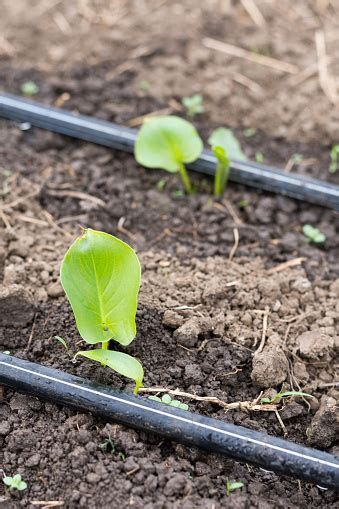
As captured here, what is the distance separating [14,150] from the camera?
2.49 m

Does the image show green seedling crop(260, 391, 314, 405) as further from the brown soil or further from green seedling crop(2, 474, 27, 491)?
green seedling crop(2, 474, 27, 491)

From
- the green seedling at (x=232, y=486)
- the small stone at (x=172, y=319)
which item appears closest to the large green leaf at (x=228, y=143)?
the small stone at (x=172, y=319)

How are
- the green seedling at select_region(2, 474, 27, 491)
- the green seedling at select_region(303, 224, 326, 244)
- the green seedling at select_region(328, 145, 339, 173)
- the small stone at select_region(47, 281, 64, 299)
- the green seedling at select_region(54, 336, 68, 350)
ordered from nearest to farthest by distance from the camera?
the green seedling at select_region(2, 474, 27, 491) → the green seedling at select_region(54, 336, 68, 350) → the small stone at select_region(47, 281, 64, 299) → the green seedling at select_region(303, 224, 326, 244) → the green seedling at select_region(328, 145, 339, 173)

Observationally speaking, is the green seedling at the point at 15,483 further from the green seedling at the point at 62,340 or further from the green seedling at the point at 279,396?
the green seedling at the point at 279,396

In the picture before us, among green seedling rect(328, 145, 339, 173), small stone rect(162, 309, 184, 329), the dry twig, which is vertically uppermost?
the dry twig

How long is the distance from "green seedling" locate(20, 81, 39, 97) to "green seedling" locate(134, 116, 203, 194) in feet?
2.35

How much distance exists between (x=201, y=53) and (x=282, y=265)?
1.22m

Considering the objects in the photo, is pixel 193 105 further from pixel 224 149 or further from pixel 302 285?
pixel 302 285

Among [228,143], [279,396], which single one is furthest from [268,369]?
[228,143]

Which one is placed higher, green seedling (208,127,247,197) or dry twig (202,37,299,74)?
dry twig (202,37,299,74)

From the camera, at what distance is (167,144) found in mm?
2291

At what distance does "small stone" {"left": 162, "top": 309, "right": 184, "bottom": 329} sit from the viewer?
183cm

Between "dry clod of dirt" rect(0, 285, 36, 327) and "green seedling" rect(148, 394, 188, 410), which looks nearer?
"green seedling" rect(148, 394, 188, 410)

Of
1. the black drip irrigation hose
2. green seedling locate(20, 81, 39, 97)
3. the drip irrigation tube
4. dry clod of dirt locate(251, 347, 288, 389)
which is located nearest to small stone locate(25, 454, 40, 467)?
the drip irrigation tube
